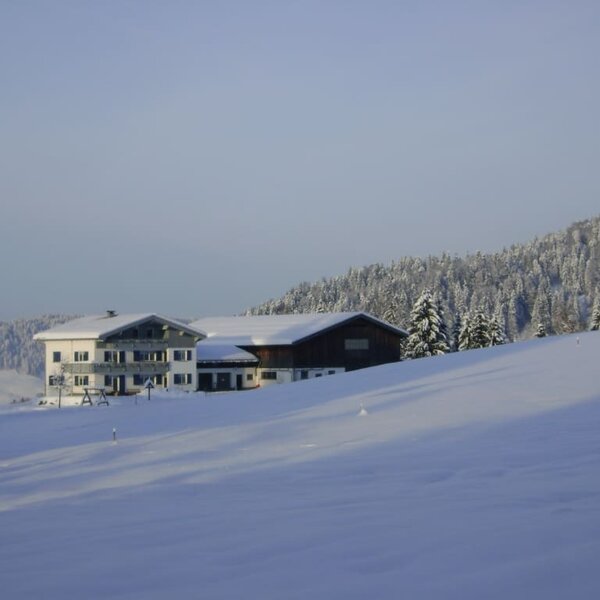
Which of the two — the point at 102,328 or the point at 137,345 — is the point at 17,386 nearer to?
the point at 102,328

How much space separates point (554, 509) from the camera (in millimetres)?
11586

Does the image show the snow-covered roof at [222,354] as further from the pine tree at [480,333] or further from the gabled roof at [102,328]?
the pine tree at [480,333]

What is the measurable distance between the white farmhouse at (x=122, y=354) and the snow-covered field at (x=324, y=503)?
3414cm

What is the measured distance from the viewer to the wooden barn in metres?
73.3

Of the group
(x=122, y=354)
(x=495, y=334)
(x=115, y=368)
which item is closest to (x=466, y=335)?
(x=495, y=334)

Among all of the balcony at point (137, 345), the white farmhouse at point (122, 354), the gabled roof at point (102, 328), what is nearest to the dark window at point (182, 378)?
the white farmhouse at point (122, 354)

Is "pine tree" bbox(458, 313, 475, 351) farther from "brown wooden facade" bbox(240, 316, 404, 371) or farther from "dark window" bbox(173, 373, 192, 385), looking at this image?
"dark window" bbox(173, 373, 192, 385)

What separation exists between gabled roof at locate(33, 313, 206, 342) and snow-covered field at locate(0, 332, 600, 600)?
34.3 meters

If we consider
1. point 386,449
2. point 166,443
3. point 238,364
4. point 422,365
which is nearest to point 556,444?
point 386,449

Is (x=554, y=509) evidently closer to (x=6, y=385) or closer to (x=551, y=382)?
(x=551, y=382)

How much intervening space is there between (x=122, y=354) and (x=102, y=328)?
2456 mm

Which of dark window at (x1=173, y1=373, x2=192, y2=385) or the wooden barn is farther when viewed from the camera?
the wooden barn

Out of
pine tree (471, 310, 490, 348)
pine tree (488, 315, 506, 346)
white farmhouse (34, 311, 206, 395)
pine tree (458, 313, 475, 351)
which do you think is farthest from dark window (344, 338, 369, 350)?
white farmhouse (34, 311, 206, 395)

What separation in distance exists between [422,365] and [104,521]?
36.1 m
